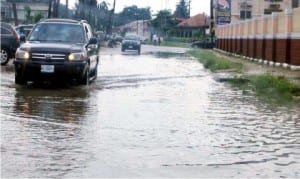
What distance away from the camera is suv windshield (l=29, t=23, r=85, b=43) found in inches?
675

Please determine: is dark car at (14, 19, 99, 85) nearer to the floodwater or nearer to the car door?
the car door

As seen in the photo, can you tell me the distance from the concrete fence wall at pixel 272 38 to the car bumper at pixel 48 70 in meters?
11.3

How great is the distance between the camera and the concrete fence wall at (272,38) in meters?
25.9

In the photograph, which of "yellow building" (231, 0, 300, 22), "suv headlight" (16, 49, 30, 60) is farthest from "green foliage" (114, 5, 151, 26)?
"suv headlight" (16, 49, 30, 60)

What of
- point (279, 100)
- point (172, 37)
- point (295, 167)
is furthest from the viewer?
point (172, 37)

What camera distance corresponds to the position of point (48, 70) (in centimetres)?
1582

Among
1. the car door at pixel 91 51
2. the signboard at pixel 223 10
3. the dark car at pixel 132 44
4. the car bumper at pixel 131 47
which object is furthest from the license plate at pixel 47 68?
the signboard at pixel 223 10

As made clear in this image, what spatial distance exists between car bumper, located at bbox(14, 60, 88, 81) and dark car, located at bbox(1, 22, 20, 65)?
947 cm

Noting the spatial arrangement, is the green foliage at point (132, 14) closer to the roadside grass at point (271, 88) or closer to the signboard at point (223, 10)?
the signboard at point (223, 10)

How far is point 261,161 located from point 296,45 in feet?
Answer: 59.1

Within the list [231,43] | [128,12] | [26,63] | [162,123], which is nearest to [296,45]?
[26,63]

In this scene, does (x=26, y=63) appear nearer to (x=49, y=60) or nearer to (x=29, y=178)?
(x=49, y=60)

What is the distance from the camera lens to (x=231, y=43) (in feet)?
170

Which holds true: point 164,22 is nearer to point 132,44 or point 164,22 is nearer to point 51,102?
point 132,44
